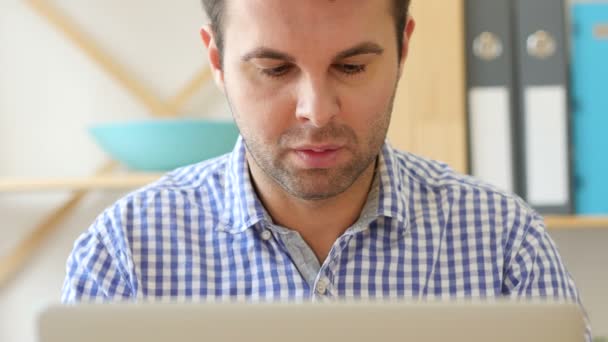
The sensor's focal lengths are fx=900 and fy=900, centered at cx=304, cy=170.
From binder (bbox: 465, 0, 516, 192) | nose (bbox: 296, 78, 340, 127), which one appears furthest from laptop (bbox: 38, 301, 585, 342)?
binder (bbox: 465, 0, 516, 192)

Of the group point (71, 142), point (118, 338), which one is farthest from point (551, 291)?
point (71, 142)

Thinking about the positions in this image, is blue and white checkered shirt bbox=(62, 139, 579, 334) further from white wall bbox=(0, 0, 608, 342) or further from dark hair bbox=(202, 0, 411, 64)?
white wall bbox=(0, 0, 608, 342)

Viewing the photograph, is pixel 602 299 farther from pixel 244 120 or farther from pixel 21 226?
pixel 21 226

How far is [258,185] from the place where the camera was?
102 centimetres

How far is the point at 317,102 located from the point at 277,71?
2.7 inches

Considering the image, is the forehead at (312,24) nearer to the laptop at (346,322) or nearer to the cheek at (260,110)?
the cheek at (260,110)

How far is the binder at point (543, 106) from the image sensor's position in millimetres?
1335

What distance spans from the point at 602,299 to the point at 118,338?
1313 mm

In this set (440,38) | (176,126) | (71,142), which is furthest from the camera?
(71,142)

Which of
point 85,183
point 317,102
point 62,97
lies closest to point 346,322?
point 317,102

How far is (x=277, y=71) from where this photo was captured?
0.88 meters

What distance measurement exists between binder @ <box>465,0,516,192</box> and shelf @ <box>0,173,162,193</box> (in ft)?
1.69

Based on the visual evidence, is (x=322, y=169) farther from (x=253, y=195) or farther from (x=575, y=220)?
(x=575, y=220)

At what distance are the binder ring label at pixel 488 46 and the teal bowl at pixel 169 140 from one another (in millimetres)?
417
